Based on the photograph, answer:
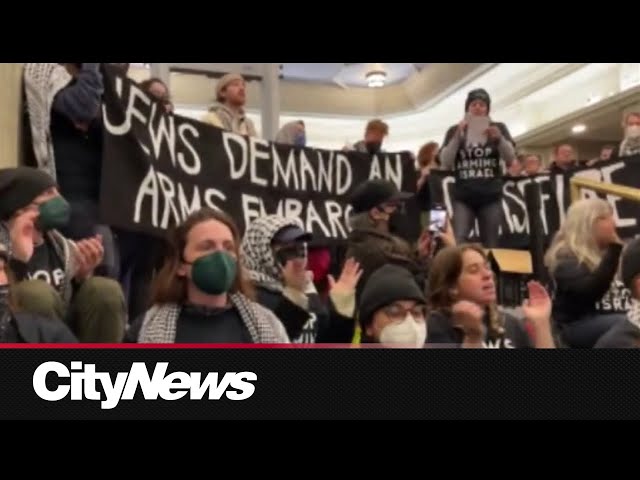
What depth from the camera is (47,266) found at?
Result: 54.6 inches

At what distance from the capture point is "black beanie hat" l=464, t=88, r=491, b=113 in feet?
6.07

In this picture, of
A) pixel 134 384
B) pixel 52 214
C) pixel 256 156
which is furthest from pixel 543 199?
pixel 134 384

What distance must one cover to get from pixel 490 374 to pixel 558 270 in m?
0.71

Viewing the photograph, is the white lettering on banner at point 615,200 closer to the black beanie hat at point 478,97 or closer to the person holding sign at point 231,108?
the black beanie hat at point 478,97

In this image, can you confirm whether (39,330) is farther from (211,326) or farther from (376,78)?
(376,78)

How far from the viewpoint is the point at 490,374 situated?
1119 millimetres

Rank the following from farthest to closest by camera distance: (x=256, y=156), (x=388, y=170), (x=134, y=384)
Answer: (x=388, y=170), (x=256, y=156), (x=134, y=384)

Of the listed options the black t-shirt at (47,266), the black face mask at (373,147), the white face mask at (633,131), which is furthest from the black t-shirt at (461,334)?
the white face mask at (633,131)

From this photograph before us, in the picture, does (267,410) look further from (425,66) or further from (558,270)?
(558,270)

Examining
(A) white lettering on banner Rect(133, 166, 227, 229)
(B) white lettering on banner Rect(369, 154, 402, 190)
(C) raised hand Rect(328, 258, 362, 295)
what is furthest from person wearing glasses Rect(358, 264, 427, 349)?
(B) white lettering on banner Rect(369, 154, 402, 190)

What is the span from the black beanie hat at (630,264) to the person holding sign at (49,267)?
91cm

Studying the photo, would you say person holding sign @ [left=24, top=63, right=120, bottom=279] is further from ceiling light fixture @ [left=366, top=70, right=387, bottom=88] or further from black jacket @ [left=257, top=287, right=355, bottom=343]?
ceiling light fixture @ [left=366, top=70, right=387, bottom=88]

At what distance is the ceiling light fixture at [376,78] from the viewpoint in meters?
1.47

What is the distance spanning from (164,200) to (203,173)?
0.15 m
